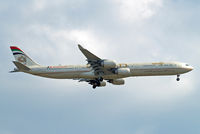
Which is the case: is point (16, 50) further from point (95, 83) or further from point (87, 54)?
point (87, 54)

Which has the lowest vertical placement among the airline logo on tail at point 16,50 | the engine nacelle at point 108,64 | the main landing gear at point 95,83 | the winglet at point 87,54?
the main landing gear at point 95,83

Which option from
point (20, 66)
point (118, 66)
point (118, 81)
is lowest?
point (118, 81)

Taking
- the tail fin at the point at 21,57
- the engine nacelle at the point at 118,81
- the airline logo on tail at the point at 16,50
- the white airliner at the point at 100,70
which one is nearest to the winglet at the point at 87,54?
the white airliner at the point at 100,70

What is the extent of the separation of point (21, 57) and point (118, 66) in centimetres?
2135

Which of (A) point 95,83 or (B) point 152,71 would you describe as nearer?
(B) point 152,71

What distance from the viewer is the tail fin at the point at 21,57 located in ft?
298

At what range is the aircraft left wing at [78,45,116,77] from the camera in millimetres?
80550

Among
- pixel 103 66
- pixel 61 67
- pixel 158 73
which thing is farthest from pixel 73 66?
pixel 158 73

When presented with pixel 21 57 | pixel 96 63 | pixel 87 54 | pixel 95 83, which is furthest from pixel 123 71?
pixel 21 57

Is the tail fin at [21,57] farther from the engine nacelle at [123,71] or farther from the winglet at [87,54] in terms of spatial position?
the engine nacelle at [123,71]

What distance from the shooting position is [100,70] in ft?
279

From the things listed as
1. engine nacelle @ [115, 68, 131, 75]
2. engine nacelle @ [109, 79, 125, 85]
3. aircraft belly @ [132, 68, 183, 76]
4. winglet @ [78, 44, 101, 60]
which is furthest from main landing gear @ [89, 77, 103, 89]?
aircraft belly @ [132, 68, 183, 76]

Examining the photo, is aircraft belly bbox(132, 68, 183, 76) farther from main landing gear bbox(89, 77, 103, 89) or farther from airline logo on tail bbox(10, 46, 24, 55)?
airline logo on tail bbox(10, 46, 24, 55)

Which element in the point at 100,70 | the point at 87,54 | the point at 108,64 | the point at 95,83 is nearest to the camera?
the point at 87,54
